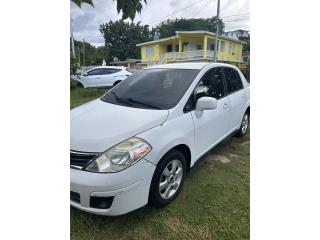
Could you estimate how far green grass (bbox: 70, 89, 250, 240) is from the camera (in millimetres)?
2066

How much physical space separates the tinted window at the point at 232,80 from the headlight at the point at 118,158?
2123mm

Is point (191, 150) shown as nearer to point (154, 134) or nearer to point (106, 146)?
point (154, 134)

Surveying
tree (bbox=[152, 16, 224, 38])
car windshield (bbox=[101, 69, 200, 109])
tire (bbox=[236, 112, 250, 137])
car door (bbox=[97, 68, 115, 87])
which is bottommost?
tire (bbox=[236, 112, 250, 137])

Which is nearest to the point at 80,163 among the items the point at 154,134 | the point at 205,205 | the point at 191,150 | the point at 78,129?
the point at 78,129

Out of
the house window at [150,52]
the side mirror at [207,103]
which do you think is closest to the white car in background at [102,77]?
the side mirror at [207,103]

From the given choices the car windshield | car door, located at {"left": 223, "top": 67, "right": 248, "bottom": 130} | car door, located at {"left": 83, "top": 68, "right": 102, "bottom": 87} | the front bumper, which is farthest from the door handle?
car door, located at {"left": 83, "top": 68, "right": 102, "bottom": 87}

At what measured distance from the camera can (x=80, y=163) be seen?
6.38ft

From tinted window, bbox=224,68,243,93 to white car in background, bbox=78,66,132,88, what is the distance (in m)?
8.36

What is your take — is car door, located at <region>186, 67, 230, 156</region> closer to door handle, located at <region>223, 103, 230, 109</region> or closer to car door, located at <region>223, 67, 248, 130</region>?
door handle, located at <region>223, 103, 230, 109</region>

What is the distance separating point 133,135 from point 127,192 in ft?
1.54

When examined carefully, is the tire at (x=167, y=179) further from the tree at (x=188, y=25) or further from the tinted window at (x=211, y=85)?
the tree at (x=188, y=25)

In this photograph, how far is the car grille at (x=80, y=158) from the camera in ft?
6.33
